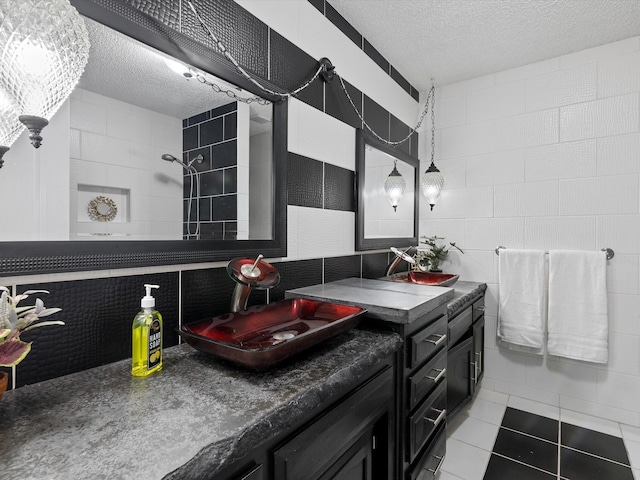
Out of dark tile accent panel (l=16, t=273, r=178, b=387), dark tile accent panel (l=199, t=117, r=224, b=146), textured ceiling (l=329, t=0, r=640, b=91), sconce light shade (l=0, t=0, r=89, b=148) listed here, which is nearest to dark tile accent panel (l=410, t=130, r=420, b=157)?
textured ceiling (l=329, t=0, r=640, b=91)

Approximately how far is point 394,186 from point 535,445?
5.73ft

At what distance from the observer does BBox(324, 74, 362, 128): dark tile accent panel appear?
1.72m

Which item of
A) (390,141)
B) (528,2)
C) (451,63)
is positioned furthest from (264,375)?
(451,63)

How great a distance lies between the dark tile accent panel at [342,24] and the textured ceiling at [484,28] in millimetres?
25

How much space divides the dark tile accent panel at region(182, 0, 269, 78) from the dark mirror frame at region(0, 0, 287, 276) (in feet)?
0.19

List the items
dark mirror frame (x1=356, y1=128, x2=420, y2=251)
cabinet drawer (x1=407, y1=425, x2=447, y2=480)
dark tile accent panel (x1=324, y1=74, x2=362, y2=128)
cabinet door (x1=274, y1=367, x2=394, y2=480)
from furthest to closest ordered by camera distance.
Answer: dark mirror frame (x1=356, y1=128, x2=420, y2=251)
dark tile accent panel (x1=324, y1=74, x2=362, y2=128)
cabinet drawer (x1=407, y1=425, x2=447, y2=480)
cabinet door (x1=274, y1=367, x2=394, y2=480)

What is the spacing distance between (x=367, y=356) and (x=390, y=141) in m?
1.72

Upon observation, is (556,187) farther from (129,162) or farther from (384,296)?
(129,162)

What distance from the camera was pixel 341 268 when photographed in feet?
6.05

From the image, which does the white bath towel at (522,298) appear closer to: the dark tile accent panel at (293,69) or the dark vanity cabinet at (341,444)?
the dark vanity cabinet at (341,444)

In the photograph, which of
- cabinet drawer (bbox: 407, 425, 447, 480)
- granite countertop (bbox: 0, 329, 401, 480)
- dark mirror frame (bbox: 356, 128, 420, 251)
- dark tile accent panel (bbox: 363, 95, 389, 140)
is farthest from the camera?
dark tile accent panel (bbox: 363, 95, 389, 140)

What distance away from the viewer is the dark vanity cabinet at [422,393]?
3.97ft

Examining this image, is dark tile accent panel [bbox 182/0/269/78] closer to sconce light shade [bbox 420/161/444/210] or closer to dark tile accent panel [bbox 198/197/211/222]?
dark tile accent panel [bbox 198/197/211/222]

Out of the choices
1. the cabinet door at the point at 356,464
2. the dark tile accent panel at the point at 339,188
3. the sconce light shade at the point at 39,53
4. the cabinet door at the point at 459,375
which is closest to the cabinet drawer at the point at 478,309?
the cabinet door at the point at 459,375
